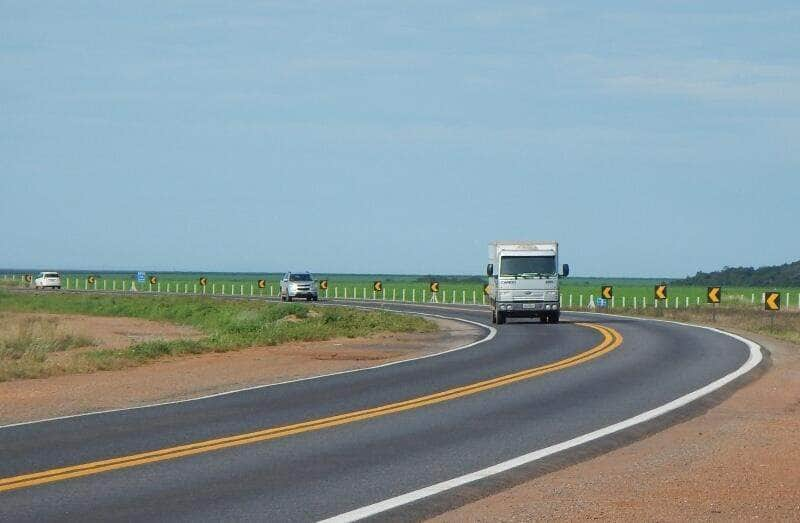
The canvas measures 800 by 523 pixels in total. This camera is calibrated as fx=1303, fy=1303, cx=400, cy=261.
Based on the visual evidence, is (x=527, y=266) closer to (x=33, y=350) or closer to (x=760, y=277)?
(x=33, y=350)

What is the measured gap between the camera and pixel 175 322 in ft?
214

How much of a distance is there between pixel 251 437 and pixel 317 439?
0.76 metres

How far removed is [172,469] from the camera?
483 inches

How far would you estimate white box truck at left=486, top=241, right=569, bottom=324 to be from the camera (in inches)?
1692

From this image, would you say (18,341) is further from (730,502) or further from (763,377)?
(730,502)

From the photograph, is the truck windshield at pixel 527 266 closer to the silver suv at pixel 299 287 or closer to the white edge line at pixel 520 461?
the white edge line at pixel 520 461

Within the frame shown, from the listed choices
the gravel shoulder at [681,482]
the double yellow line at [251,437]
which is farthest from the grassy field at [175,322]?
the gravel shoulder at [681,482]

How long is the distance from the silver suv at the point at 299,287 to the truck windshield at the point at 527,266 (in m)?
35.2

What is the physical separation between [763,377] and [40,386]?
12.6m

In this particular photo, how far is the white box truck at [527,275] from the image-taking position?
141 ft

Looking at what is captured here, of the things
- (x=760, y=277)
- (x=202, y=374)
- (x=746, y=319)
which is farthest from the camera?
(x=760, y=277)

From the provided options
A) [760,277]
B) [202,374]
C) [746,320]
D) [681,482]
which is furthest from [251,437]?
[760,277]

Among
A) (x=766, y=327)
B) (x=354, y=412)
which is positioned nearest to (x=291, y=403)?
(x=354, y=412)

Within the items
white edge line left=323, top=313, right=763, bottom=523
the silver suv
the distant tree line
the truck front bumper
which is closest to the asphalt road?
white edge line left=323, top=313, right=763, bottom=523
